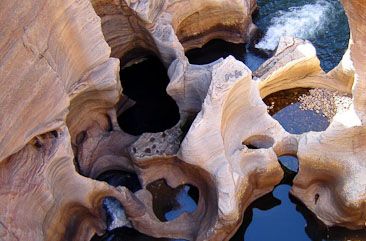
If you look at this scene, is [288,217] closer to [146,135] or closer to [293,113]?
[293,113]

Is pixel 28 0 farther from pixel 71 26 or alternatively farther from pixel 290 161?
pixel 290 161

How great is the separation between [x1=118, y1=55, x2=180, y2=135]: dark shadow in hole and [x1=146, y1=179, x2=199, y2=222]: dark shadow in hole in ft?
5.21

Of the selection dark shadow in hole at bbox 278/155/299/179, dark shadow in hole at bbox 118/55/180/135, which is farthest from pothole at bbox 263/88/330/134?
dark shadow in hole at bbox 118/55/180/135

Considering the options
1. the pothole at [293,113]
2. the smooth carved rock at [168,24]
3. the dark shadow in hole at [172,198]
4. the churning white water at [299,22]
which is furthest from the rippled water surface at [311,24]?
the dark shadow in hole at [172,198]

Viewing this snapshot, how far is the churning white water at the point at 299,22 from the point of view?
1337 cm

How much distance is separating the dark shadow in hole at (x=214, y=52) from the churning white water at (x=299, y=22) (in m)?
0.51

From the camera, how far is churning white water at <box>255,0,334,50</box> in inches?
526

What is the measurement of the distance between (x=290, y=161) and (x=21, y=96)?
5.48 m

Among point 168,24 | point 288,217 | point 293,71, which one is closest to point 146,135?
point 168,24

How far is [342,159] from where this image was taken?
31.1 feet

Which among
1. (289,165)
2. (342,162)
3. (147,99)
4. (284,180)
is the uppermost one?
(342,162)

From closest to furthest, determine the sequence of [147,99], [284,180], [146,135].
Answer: [146,135], [284,180], [147,99]

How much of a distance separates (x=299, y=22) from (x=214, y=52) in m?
2.28

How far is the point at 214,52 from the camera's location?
13.7 meters
